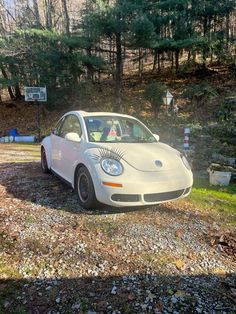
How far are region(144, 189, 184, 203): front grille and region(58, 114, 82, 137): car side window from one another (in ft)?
5.42

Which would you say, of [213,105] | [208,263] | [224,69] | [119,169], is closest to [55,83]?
[213,105]

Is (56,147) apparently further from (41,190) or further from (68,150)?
(41,190)

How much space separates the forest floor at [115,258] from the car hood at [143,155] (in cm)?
71

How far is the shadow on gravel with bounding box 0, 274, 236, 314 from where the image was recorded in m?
2.41

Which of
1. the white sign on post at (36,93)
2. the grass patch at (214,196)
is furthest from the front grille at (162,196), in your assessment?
the white sign on post at (36,93)

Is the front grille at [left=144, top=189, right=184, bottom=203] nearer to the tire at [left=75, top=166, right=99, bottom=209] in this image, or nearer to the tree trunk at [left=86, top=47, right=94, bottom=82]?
the tire at [left=75, top=166, right=99, bottom=209]

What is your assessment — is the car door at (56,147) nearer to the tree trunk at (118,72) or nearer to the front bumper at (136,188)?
the front bumper at (136,188)

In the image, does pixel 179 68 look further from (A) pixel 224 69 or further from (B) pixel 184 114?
(B) pixel 184 114

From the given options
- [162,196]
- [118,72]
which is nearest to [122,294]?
[162,196]

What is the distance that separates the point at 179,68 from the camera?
22859mm

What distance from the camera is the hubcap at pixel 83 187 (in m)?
4.25

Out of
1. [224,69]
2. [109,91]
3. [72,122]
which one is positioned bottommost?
[72,122]

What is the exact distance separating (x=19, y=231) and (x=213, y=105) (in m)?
14.5

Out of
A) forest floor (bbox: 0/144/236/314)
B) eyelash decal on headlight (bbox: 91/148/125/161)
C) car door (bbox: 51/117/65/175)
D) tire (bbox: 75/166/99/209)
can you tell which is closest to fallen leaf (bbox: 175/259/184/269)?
forest floor (bbox: 0/144/236/314)
